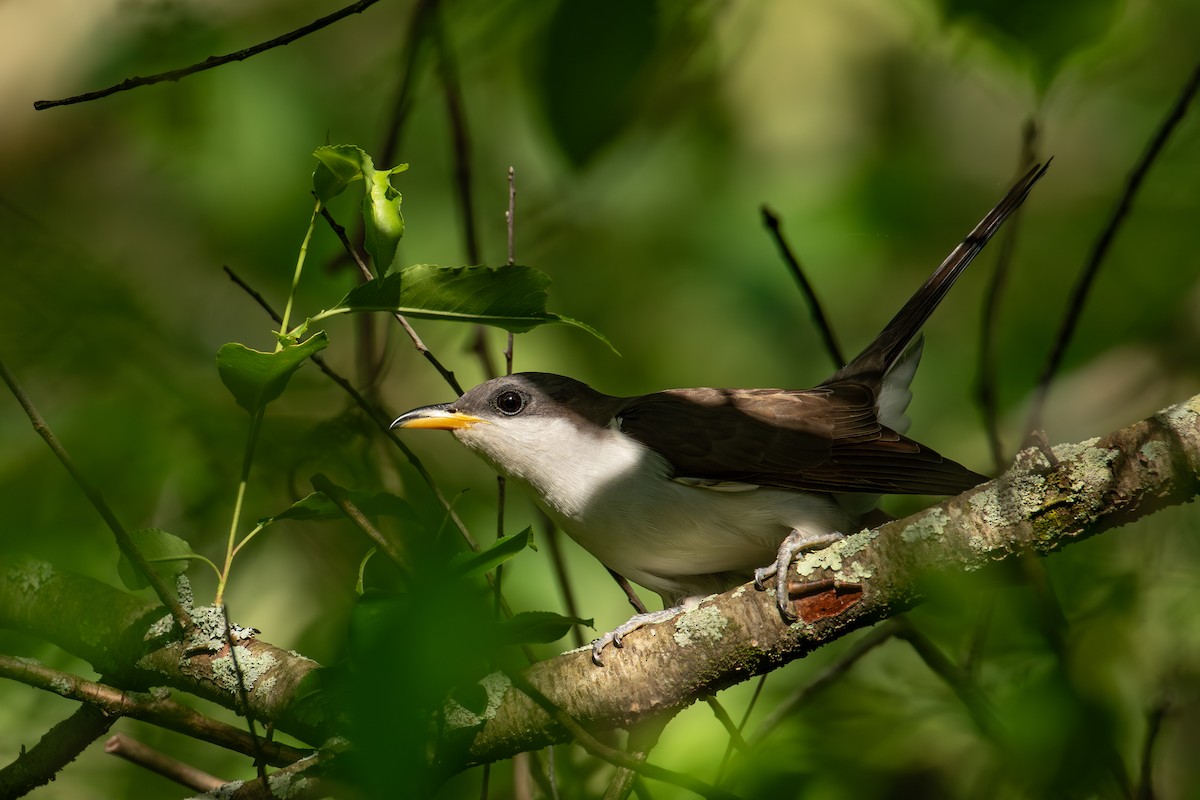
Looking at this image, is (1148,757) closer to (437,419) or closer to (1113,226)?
(1113,226)

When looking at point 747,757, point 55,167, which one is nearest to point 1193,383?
point 747,757

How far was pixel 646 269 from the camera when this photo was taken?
6.37 metres

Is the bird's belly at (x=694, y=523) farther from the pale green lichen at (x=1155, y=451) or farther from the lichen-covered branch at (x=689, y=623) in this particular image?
the pale green lichen at (x=1155, y=451)

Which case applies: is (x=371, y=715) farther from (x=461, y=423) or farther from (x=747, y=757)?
(x=461, y=423)

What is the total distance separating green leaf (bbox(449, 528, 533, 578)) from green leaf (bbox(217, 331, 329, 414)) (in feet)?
1.74

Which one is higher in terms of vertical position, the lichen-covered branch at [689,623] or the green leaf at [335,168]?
the green leaf at [335,168]

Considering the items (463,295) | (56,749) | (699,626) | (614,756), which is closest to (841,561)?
(699,626)

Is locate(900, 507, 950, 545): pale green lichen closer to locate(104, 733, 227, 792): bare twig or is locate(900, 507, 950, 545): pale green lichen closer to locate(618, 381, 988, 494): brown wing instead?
locate(618, 381, 988, 494): brown wing

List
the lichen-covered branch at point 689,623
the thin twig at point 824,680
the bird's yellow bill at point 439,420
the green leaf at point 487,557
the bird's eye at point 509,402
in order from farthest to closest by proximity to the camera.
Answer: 1. the bird's eye at point 509,402
2. the bird's yellow bill at point 439,420
3. the thin twig at point 824,680
4. the lichen-covered branch at point 689,623
5. the green leaf at point 487,557

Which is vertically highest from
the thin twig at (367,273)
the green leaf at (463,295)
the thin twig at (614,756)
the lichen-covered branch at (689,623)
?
the thin twig at (367,273)

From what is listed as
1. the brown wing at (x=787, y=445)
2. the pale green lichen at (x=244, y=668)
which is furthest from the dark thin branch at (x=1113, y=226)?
the pale green lichen at (x=244, y=668)

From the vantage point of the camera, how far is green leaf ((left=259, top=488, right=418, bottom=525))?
2.35m

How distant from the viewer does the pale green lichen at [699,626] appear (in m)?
2.71

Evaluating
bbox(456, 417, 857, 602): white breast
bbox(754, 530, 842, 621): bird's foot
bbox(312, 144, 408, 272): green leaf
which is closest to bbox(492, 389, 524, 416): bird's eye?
bbox(456, 417, 857, 602): white breast
